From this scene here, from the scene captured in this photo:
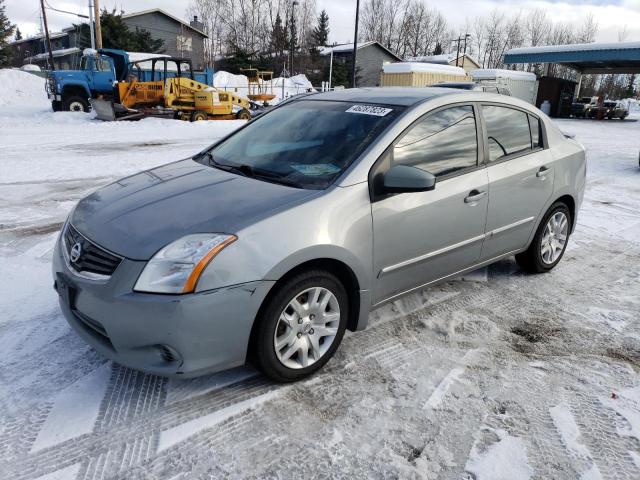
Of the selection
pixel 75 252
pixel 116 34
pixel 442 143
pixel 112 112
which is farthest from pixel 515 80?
pixel 75 252

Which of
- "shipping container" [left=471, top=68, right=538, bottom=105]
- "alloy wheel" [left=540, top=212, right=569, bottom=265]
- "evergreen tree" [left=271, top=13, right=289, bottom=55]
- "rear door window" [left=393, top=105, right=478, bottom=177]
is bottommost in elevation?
"alloy wheel" [left=540, top=212, right=569, bottom=265]

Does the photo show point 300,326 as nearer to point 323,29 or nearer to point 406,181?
point 406,181

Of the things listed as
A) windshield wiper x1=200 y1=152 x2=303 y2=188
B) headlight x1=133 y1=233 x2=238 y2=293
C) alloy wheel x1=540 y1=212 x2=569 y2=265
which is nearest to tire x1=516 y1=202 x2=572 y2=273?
alloy wheel x1=540 y1=212 x2=569 y2=265

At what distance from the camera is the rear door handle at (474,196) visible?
347 centimetres

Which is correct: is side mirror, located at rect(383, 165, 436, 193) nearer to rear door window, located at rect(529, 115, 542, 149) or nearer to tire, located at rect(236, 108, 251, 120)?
rear door window, located at rect(529, 115, 542, 149)

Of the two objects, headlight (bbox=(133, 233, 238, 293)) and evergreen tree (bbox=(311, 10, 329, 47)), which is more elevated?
evergreen tree (bbox=(311, 10, 329, 47))

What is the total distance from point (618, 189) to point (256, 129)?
23.9 ft

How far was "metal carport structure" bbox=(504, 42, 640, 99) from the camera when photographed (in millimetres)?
28141

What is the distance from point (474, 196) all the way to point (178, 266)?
2154mm

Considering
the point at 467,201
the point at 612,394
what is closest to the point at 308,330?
the point at 467,201

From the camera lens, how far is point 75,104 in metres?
19.8

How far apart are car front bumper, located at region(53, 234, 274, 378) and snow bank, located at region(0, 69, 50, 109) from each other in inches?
1218

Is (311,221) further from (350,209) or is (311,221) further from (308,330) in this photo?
(308,330)

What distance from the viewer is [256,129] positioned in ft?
12.8
